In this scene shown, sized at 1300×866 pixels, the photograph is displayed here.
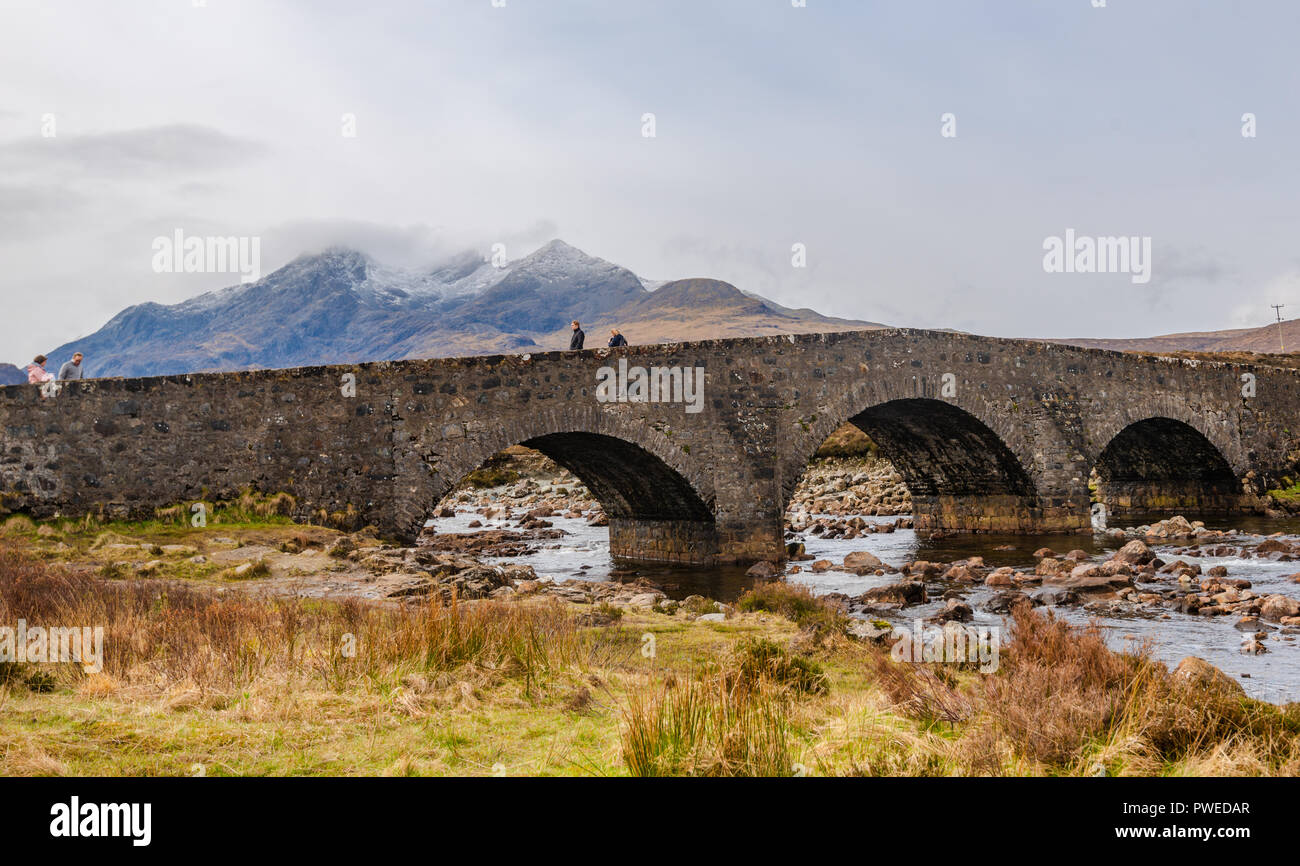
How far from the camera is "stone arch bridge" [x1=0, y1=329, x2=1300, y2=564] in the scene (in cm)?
1573

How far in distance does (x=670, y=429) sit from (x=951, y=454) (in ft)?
39.1

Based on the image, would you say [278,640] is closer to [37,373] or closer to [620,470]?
[37,373]

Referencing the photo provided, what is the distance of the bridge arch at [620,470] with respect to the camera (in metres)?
17.3

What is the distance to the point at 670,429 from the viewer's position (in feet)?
65.1

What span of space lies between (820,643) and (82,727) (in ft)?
20.2

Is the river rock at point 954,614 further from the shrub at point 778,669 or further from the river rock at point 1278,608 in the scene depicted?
the shrub at point 778,669

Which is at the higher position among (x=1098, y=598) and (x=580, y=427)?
(x=580, y=427)

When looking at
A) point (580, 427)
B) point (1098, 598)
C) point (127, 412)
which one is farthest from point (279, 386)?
point (1098, 598)

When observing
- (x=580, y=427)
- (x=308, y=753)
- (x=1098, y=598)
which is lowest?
(x=1098, y=598)

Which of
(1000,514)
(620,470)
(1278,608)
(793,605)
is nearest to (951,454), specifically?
(1000,514)

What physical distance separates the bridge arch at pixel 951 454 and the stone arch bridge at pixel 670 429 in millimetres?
64
